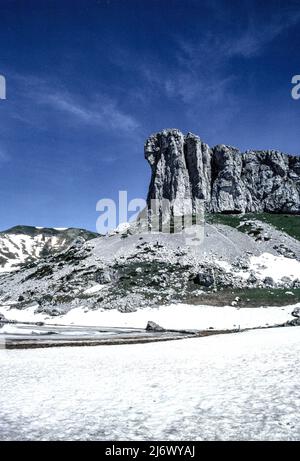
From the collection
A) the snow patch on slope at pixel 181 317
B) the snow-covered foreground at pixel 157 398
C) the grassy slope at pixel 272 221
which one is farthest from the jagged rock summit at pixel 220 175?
the snow-covered foreground at pixel 157 398

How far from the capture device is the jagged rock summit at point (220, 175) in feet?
538

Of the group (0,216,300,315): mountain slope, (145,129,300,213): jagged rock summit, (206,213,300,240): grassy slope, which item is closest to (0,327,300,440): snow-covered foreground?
→ (0,216,300,315): mountain slope

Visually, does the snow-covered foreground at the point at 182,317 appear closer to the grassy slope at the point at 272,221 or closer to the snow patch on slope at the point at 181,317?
the snow patch on slope at the point at 181,317

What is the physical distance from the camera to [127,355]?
91.9 feet

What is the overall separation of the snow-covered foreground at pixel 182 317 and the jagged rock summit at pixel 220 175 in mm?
93859

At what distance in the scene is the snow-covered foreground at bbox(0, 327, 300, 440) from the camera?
36.2 feet

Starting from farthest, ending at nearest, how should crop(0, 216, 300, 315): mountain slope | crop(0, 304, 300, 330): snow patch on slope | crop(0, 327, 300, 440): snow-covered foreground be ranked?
crop(0, 216, 300, 315): mountain slope
crop(0, 304, 300, 330): snow patch on slope
crop(0, 327, 300, 440): snow-covered foreground

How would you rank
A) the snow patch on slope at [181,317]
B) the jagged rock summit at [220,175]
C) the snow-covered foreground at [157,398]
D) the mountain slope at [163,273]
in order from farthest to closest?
the jagged rock summit at [220,175], the mountain slope at [163,273], the snow patch on slope at [181,317], the snow-covered foreground at [157,398]

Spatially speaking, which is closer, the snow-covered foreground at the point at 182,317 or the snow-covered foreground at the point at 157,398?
the snow-covered foreground at the point at 157,398

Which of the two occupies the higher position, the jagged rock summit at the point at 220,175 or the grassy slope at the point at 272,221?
the jagged rock summit at the point at 220,175

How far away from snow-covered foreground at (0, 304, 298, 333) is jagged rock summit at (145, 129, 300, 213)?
308 feet

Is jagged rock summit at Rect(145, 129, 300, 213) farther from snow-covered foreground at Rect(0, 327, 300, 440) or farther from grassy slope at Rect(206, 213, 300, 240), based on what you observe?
snow-covered foreground at Rect(0, 327, 300, 440)

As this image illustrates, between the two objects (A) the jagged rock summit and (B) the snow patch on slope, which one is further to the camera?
(A) the jagged rock summit

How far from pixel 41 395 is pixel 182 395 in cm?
605
